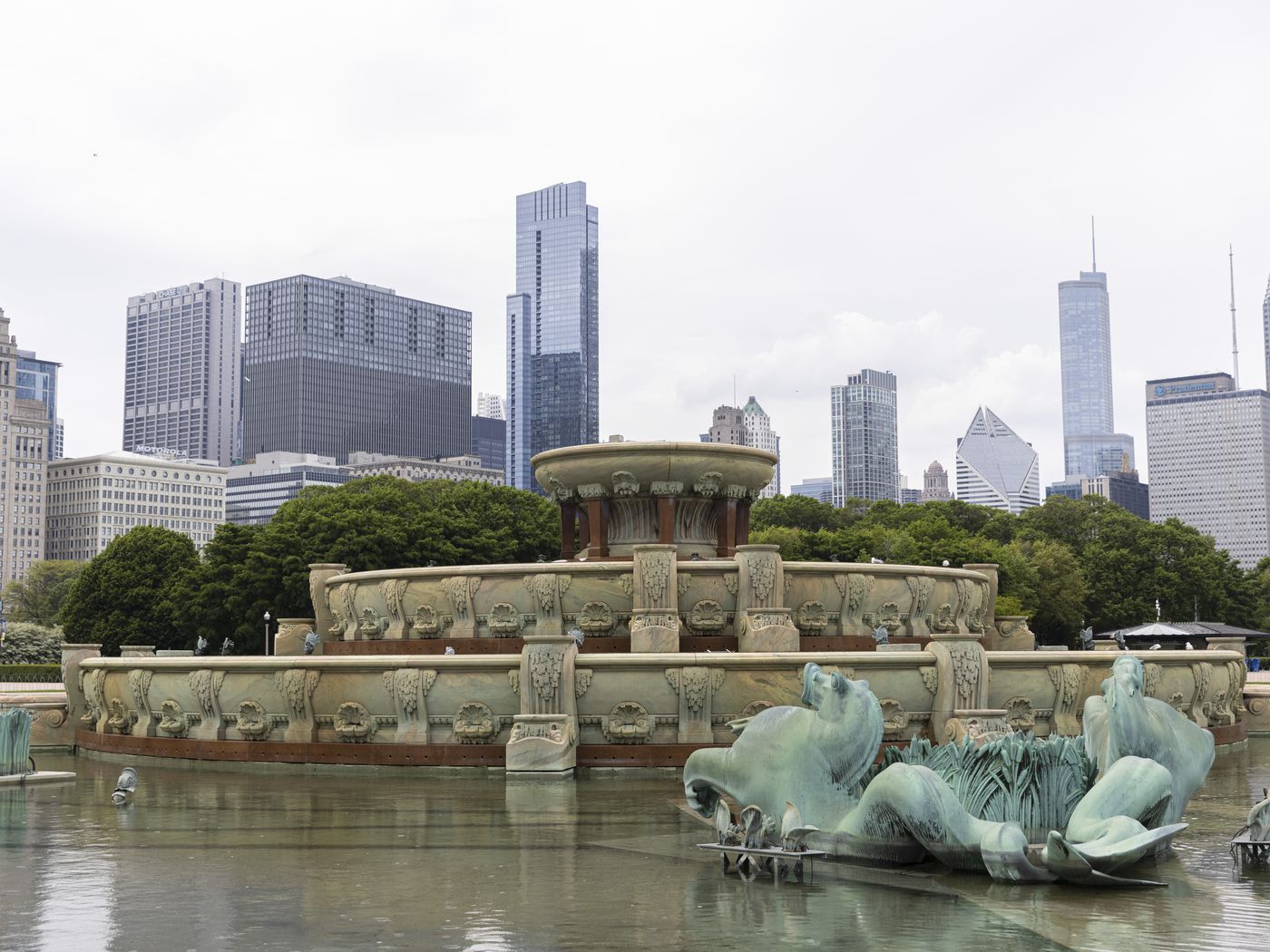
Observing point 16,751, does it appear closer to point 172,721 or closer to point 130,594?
point 172,721

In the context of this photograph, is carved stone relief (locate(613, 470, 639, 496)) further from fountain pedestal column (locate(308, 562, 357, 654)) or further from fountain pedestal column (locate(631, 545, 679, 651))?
fountain pedestal column (locate(308, 562, 357, 654))

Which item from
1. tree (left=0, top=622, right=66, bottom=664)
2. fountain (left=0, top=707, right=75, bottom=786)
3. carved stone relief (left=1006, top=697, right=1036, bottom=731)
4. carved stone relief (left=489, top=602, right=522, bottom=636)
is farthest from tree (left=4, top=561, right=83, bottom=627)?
carved stone relief (left=1006, top=697, right=1036, bottom=731)

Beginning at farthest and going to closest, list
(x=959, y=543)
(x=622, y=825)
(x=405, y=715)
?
1. (x=959, y=543)
2. (x=405, y=715)
3. (x=622, y=825)

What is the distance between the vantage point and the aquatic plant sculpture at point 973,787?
1009cm

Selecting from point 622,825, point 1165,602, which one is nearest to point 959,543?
point 1165,602

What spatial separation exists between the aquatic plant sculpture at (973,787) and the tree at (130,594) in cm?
5493

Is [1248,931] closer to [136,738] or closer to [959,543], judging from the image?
[136,738]

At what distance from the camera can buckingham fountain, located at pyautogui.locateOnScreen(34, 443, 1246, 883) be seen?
1092cm

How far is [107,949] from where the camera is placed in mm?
8203

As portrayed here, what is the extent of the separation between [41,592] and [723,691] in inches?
5101

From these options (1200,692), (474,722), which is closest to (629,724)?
(474,722)

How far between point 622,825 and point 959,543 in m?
57.9

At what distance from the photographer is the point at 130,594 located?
2530 inches

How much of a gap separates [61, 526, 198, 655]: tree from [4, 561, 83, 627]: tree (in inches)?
2432
